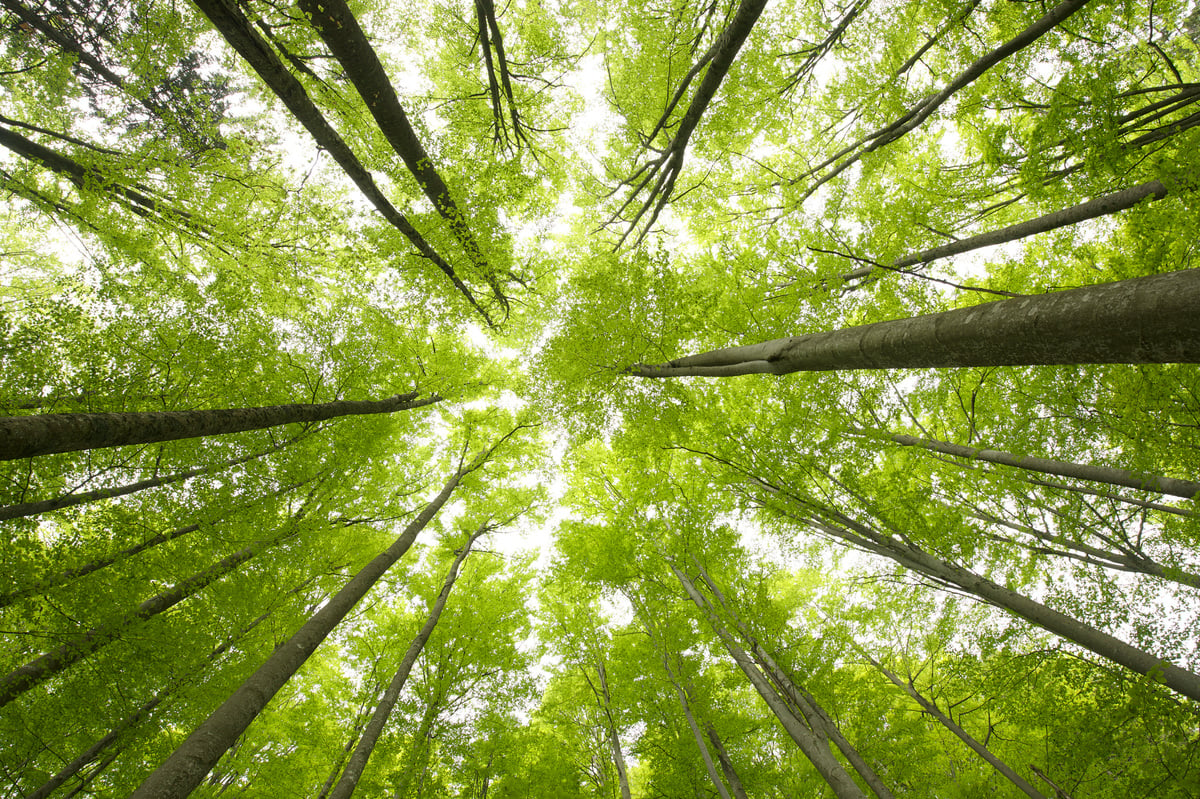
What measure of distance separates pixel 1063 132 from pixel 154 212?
11983mm

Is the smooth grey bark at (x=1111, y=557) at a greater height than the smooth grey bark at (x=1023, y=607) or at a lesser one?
greater

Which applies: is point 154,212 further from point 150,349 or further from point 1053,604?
point 1053,604

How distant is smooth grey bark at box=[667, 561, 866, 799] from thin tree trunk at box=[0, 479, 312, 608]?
627cm

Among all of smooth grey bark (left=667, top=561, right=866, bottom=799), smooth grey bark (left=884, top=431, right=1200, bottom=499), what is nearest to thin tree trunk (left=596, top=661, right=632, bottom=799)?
smooth grey bark (left=667, top=561, right=866, bottom=799)

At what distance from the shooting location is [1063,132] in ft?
12.8

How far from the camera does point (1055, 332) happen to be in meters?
1.70

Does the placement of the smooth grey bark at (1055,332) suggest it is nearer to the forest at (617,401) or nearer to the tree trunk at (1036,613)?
the forest at (617,401)

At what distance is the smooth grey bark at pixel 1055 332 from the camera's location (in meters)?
1.43

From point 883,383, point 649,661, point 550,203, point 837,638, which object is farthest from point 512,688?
point 550,203

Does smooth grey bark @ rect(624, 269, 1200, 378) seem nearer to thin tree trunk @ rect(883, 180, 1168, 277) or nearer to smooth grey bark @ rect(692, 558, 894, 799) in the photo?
thin tree trunk @ rect(883, 180, 1168, 277)

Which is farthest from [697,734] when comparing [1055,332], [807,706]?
[1055,332]

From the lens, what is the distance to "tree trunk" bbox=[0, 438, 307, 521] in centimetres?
409

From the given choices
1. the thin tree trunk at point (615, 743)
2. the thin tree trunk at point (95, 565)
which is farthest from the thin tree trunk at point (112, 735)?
the thin tree trunk at point (615, 743)

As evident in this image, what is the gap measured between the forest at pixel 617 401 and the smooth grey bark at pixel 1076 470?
2.9 inches
